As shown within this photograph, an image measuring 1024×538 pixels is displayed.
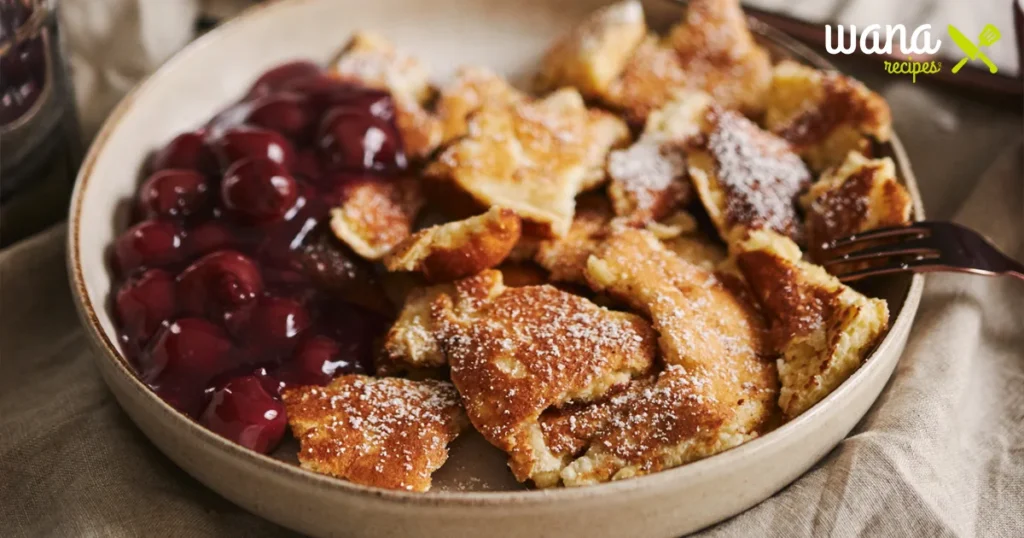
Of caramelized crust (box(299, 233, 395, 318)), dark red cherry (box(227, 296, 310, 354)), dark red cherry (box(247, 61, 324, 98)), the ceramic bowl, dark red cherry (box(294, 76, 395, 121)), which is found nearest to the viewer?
the ceramic bowl

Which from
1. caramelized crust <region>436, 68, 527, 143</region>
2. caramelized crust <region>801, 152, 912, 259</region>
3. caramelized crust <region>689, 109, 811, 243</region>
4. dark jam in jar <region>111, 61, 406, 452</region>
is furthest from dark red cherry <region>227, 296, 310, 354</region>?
caramelized crust <region>801, 152, 912, 259</region>

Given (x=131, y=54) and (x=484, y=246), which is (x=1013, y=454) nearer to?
(x=484, y=246)

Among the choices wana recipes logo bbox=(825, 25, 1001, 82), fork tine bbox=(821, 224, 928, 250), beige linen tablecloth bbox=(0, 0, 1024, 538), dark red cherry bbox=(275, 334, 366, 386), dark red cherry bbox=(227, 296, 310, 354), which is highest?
wana recipes logo bbox=(825, 25, 1001, 82)

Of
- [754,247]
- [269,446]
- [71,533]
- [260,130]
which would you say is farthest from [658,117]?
[71,533]

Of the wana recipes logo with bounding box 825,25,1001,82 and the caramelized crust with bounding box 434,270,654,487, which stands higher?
the wana recipes logo with bounding box 825,25,1001,82

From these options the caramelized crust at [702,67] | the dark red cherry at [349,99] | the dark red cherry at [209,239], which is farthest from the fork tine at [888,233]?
the dark red cherry at [209,239]

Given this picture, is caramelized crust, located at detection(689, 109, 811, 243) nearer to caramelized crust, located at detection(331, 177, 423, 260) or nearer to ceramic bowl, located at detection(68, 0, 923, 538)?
ceramic bowl, located at detection(68, 0, 923, 538)
